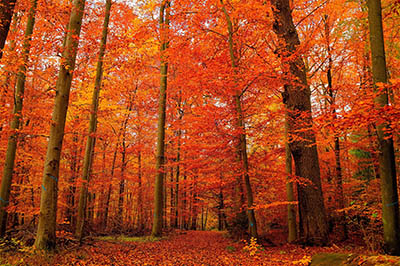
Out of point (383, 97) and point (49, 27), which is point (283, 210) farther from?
point (49, 27)

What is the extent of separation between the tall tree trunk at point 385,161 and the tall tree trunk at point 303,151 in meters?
2.28

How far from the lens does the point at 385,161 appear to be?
4.80 m

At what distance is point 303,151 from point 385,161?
2955 mm

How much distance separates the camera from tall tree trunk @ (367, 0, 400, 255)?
454 centimetres

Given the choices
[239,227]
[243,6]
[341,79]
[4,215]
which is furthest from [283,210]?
[4,215]

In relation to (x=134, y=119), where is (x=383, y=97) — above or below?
below

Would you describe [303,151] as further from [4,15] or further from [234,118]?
[4,15]

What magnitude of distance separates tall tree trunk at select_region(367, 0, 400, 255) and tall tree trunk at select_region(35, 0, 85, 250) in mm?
6423

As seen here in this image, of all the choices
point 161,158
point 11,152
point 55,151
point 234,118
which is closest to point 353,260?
point 55,151

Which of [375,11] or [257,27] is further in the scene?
[257,27]

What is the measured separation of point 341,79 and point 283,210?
686 centimetres

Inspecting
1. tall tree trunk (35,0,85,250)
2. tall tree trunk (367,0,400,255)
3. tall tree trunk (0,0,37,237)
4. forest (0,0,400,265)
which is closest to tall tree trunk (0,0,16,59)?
forest (0,0,400,265)

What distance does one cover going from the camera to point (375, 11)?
5.05 m

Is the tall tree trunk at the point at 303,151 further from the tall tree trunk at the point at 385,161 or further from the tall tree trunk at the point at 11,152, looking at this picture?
the tall tree trunk at the point at 11,152
